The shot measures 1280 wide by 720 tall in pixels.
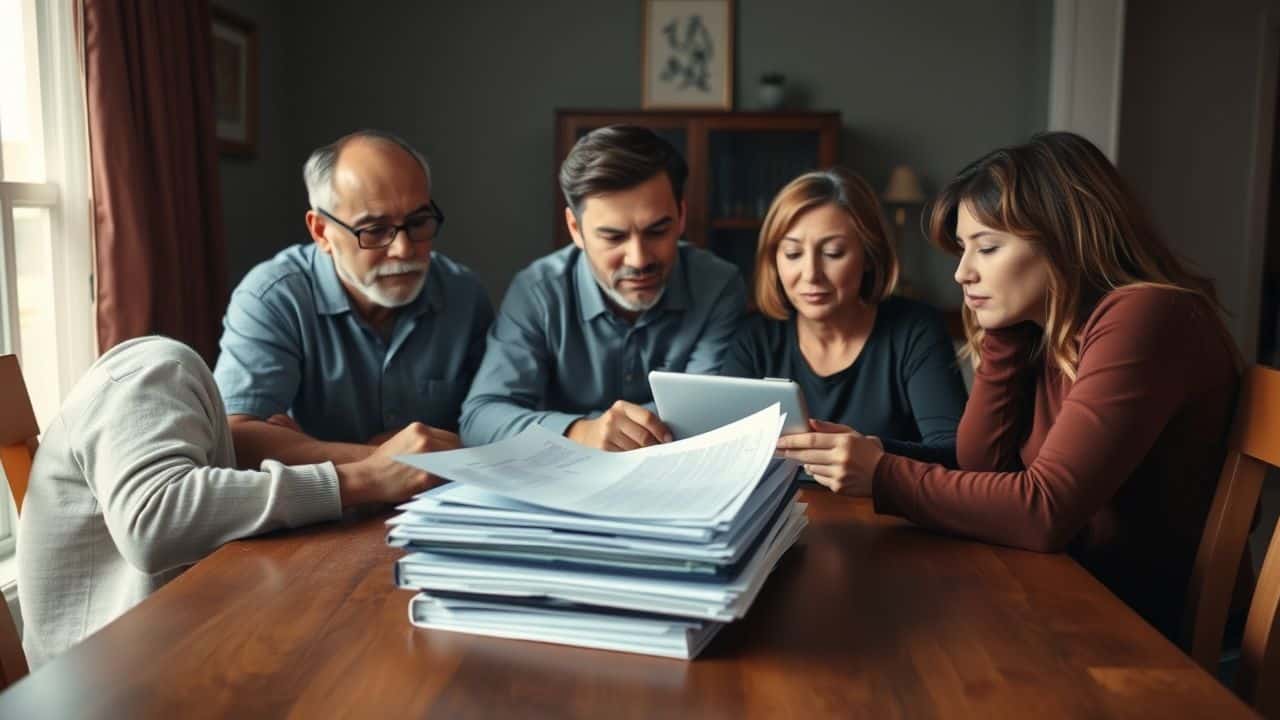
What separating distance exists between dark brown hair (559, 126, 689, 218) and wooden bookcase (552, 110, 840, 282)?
226cm

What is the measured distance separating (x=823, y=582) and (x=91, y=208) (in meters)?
2.28

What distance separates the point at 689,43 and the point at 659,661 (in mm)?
4111

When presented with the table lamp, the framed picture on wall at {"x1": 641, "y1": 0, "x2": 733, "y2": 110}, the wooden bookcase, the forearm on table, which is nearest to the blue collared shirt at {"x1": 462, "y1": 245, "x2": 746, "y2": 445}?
the forearm on table

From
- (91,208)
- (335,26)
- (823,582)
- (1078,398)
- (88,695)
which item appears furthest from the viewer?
(335,26)

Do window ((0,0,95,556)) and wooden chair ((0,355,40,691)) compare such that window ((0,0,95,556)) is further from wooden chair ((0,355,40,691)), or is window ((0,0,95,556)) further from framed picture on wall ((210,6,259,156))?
wooden chair ((0,355,40,691))

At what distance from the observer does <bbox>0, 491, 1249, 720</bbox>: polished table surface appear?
800 mm

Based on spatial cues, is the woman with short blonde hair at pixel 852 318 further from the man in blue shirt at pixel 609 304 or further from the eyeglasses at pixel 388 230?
the eyeglasses at pixel 388 230

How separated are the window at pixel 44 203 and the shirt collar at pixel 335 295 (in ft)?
2.66

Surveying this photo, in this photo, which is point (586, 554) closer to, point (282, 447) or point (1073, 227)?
point (1073, 227)

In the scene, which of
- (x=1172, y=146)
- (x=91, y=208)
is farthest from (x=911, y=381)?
(x=1172, y=146)

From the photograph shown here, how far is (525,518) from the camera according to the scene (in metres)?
0.91

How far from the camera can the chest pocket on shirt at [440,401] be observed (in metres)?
2.17

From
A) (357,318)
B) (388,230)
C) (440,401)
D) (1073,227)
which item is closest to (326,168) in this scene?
(388,230)

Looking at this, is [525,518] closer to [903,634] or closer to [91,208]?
[903,634]
